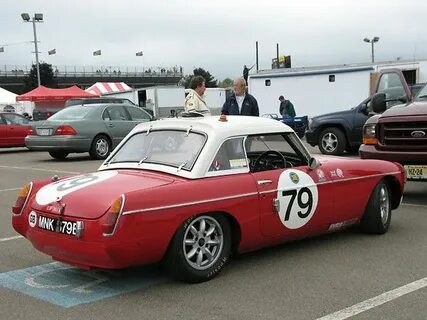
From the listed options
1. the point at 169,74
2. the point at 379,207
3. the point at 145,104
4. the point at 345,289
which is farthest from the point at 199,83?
the point at 169,74

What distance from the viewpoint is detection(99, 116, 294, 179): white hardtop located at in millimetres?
5035

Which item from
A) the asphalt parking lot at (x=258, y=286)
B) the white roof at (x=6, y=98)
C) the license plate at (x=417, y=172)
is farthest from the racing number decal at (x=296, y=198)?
the white roof at (x=6, y=98)

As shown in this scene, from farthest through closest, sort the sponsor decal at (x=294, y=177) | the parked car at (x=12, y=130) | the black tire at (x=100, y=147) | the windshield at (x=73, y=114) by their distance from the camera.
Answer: the parked car at (x=12, y=130) → the windshield at (x=73, y=114) → the black tire at (x=100, y=147) → the sponsor decal at (x=294, y=177)

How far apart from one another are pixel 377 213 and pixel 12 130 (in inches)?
606

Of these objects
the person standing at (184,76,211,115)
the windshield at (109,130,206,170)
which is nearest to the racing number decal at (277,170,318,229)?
the windshield at (109,130,206,170)

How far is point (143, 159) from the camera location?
545 cm

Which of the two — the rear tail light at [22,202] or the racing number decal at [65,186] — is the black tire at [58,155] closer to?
the rear tail light at [22,202]

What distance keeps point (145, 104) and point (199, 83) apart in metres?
28.5

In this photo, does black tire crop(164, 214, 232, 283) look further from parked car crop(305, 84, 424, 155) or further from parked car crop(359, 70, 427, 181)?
parked car crop(305, 84, 424, 155)

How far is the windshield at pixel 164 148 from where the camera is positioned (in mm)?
5188

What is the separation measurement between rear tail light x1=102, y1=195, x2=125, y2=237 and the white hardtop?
75 centimetres

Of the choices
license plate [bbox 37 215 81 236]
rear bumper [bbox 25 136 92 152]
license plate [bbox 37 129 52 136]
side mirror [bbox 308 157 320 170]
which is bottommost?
rear bumper [bbox 25 136 92 152]

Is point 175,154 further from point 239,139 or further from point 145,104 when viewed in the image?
point 145,104

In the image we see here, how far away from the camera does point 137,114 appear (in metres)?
16.8
